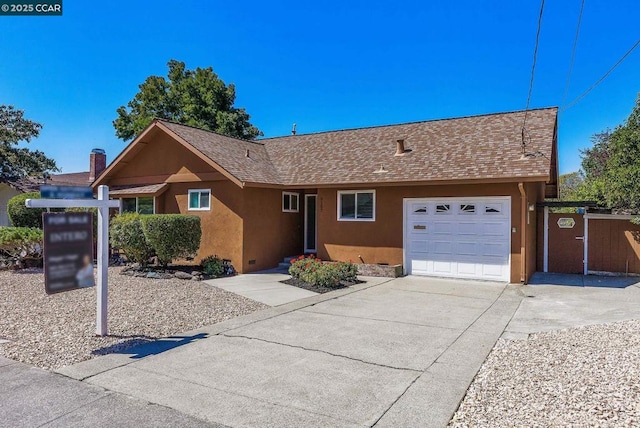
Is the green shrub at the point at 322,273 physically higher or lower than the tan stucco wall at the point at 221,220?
lower

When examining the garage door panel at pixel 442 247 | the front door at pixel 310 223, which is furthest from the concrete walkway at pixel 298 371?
the front door at pixel 310 223

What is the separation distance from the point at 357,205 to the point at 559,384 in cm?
958

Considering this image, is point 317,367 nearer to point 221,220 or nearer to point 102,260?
point 102,260

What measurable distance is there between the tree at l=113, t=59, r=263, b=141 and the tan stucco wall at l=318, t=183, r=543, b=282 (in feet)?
58.3

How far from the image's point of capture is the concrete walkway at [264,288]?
9.41 meters

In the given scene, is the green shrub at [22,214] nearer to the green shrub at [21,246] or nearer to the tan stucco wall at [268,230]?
the green shrub at [21,246]

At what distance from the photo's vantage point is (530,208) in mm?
12062

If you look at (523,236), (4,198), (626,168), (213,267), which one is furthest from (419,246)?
(4,198)

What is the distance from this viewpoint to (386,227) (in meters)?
13.0

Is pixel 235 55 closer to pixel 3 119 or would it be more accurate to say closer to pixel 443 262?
pixel 3 119

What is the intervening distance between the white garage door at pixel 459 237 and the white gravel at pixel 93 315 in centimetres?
587

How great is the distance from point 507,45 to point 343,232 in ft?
27.4

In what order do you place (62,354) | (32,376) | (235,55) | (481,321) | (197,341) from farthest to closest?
(235,55), (481,321), (197,341), (62,354), (32,376)

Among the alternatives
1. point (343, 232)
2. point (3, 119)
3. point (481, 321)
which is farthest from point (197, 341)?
point (3, 119)
